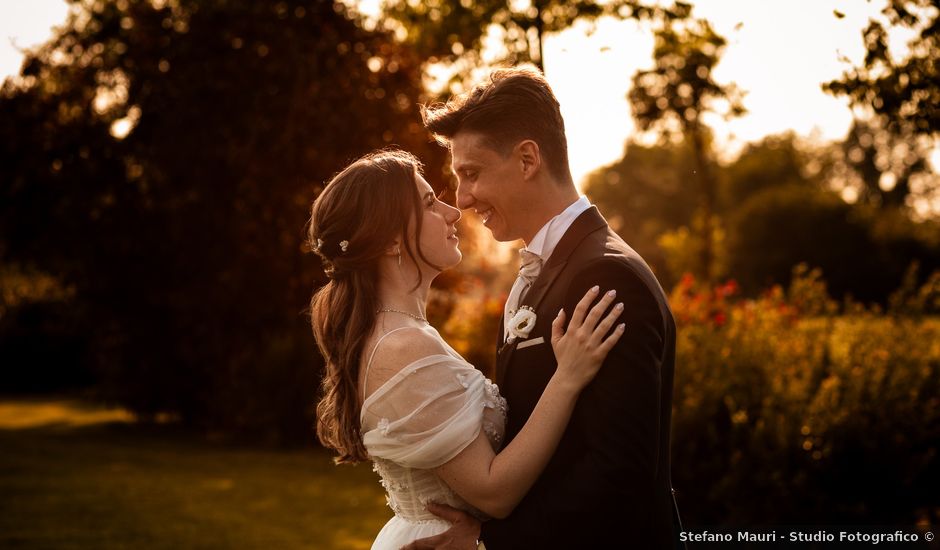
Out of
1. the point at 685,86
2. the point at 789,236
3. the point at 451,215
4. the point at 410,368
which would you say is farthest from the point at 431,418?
the point at 789,236

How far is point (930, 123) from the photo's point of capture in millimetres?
6062

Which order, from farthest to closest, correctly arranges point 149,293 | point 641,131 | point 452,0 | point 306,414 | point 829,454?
point 641,131
point 149,293
point 306,414
point 829,454
point 452,0

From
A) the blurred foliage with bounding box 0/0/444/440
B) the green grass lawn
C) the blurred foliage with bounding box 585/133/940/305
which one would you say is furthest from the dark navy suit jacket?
the blurred foliage with bounding box 585/133/940/305

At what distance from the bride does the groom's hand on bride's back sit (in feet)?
0.21

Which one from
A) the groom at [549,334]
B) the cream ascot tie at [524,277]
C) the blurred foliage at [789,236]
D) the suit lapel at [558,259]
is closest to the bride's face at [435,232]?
the groom at [549,334]

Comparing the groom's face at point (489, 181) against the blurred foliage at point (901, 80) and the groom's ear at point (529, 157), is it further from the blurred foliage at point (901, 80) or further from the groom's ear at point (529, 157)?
the blurred foliage at point (901, 80)

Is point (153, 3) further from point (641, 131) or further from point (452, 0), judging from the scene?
point (641, 131)

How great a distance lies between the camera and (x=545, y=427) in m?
3.09

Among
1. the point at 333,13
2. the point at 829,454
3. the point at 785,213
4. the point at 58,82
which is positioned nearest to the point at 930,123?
the point at 829,454

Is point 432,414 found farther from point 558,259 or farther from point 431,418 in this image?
point 558,259

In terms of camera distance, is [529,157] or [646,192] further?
[646,192]

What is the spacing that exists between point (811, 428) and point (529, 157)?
20.4ft

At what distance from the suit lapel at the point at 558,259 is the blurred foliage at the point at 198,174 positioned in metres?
13.0

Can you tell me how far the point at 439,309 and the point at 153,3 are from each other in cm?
843
